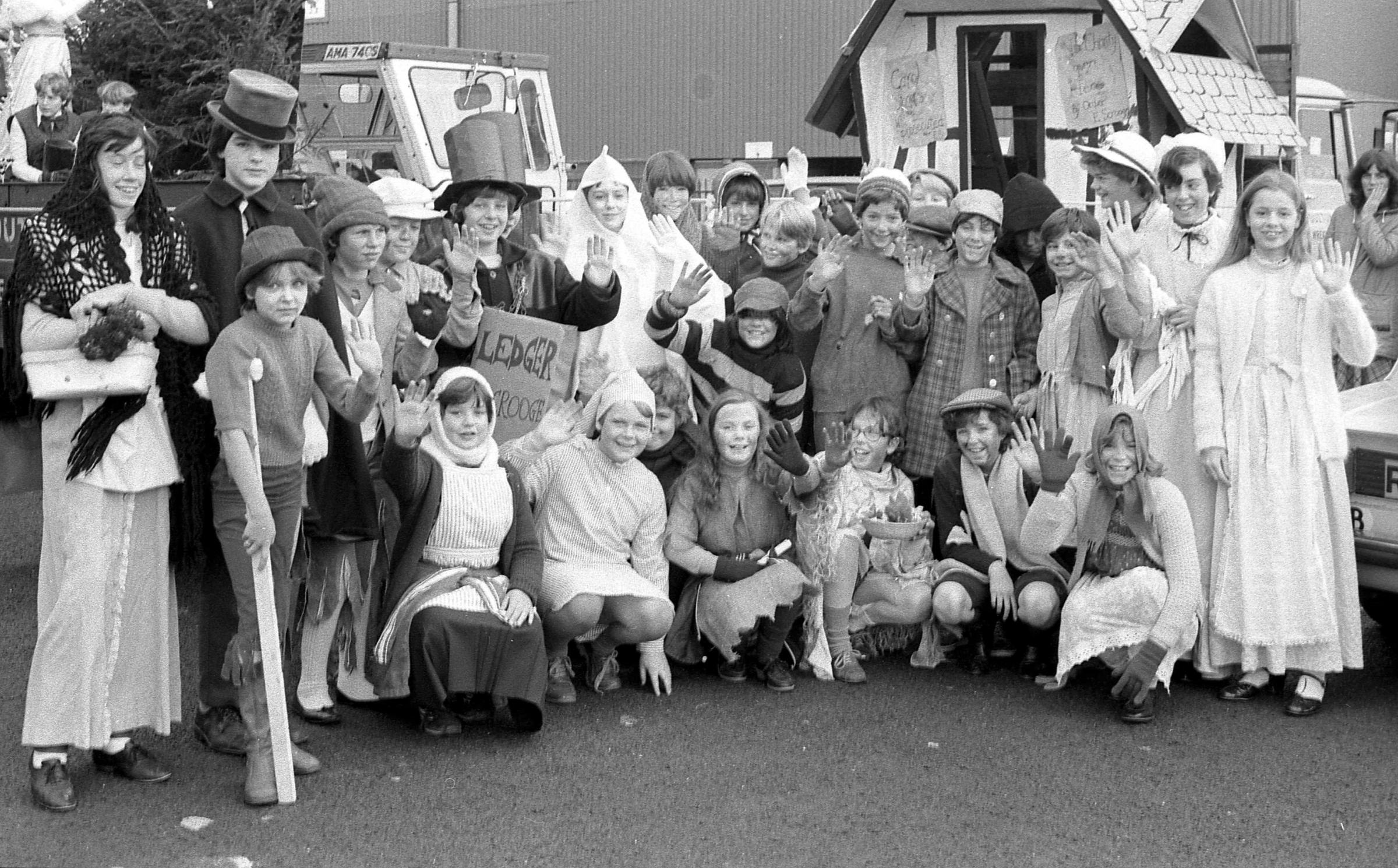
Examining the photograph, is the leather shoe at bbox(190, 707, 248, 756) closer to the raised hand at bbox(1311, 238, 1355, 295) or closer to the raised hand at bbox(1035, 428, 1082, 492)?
the raised hand at bbox(1035, 428, 1082, 492)

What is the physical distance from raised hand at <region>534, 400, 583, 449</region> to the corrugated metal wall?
18594mm

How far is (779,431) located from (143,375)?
2.12m

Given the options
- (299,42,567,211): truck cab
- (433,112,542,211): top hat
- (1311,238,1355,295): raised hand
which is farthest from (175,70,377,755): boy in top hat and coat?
A: (299,42,567,211): truck cab

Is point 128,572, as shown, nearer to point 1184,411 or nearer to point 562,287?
point 562,287

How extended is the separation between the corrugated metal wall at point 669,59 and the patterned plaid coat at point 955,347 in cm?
1774

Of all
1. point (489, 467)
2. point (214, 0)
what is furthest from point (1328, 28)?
point (489, 467)

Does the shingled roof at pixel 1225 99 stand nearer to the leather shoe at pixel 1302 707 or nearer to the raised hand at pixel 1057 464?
the raised hand at pixel 1057 464

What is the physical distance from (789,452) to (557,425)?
2.61 ft

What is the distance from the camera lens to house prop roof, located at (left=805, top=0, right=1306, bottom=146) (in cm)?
1027

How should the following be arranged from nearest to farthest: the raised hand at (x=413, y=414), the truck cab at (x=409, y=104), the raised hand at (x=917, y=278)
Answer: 1. the raised hand at (x=413, y=414)
2. the raised hand at (x=917, y=278)
3. the truck cab at (x=409, y=104)

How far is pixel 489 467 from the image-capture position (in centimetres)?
500

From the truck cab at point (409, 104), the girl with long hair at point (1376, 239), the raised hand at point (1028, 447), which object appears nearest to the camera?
the raised hand at point (1028, 447)

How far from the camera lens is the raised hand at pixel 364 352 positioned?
459 cm

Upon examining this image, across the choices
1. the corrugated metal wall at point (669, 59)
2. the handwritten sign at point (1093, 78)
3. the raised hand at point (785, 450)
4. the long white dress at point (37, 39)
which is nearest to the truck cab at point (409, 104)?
the long white dress at point (37, 39)
